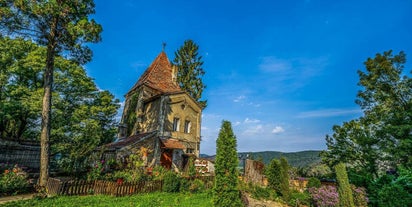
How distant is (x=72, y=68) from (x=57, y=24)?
24.1 feet

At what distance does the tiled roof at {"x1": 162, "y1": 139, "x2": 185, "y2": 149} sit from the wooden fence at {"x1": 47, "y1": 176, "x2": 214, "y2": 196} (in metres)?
6.41

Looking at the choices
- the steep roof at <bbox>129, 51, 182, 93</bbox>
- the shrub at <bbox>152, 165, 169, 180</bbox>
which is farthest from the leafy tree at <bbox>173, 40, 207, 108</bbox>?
the shrub at <bbox>152, 165, 169, 180</bbox>

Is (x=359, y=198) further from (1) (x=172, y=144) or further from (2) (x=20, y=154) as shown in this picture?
(2) (x=20, y=154)

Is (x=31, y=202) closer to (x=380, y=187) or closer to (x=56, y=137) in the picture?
(x=56, y=137)

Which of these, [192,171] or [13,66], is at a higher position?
[13,66]

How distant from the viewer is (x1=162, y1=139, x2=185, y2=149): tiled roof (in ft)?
53.5

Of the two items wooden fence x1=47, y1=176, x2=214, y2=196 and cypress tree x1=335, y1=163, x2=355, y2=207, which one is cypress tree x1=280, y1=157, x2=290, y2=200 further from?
wooden fence x1=47, y1=176, x2=214, y2=196

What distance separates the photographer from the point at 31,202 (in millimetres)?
6867

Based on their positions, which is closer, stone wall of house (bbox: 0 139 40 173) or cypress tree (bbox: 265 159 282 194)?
cypress tree (bbox: 265 159 282 194)

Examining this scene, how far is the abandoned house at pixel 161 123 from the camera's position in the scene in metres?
16.3

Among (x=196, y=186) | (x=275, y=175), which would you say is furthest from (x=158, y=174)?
(x=275, y=175)

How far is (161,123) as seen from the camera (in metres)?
17.2

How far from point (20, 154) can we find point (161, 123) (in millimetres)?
9681

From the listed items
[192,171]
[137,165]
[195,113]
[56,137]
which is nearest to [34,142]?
[56,137]
